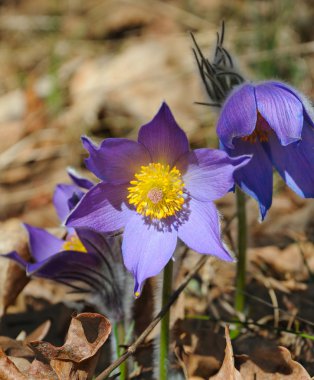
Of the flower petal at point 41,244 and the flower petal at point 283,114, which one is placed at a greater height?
the flower petal at point 283,114

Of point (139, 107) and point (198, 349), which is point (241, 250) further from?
point (139, 107)

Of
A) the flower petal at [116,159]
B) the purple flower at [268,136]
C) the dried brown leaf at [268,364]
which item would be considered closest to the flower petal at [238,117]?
A: the purple flower at [268,136]

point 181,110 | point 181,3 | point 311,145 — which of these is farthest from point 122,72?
point 311,145

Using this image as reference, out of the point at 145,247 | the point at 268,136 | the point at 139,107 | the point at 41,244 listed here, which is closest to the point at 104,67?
the point at 139,107

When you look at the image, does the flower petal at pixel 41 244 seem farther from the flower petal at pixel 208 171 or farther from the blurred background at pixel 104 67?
the blurred background at pixel 104 67

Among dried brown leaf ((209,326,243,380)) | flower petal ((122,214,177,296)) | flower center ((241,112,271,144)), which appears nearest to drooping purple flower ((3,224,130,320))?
flower petal ((122,214,177,296))

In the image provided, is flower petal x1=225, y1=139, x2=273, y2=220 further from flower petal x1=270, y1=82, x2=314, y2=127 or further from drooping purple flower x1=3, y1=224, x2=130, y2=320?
drooping purple flower x1=3, y1=224, x2=130, y2=320
